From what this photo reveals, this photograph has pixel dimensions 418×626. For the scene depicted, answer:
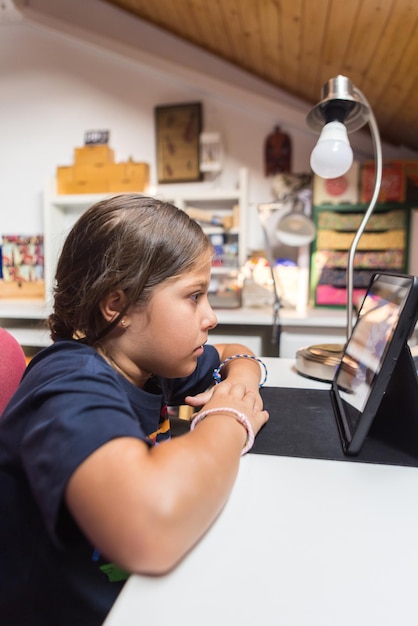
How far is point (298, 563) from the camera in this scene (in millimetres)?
358

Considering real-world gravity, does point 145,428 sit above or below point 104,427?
below

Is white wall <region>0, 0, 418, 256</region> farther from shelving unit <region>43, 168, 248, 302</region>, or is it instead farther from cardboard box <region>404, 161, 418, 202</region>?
cardboard box <region>404, 161, 418, 202</region>

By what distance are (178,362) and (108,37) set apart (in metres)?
2.33

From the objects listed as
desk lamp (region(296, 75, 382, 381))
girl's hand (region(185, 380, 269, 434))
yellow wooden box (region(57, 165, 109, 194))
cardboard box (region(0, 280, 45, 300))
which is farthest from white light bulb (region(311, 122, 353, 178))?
cardboard box (region(0, 280, 45, 300))

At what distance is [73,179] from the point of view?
2.28m

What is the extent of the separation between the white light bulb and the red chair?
0.70 meters

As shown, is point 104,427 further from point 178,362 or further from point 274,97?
point 274,97

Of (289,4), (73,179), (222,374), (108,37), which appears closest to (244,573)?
(222,374)

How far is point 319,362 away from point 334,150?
44 centimetres

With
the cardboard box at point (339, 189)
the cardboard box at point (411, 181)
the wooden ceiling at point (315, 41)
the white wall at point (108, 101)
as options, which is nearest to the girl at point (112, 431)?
the wooden ceiling at point (315, 41)

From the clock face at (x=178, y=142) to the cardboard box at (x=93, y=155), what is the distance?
11.0 inches

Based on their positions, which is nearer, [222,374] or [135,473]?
[135,473]

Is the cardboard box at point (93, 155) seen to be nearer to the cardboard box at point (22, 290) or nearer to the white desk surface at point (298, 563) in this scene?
the cardboard box at point (22, 290)

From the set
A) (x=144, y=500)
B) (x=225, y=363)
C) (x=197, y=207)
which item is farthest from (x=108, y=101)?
(x=144, y=500)
